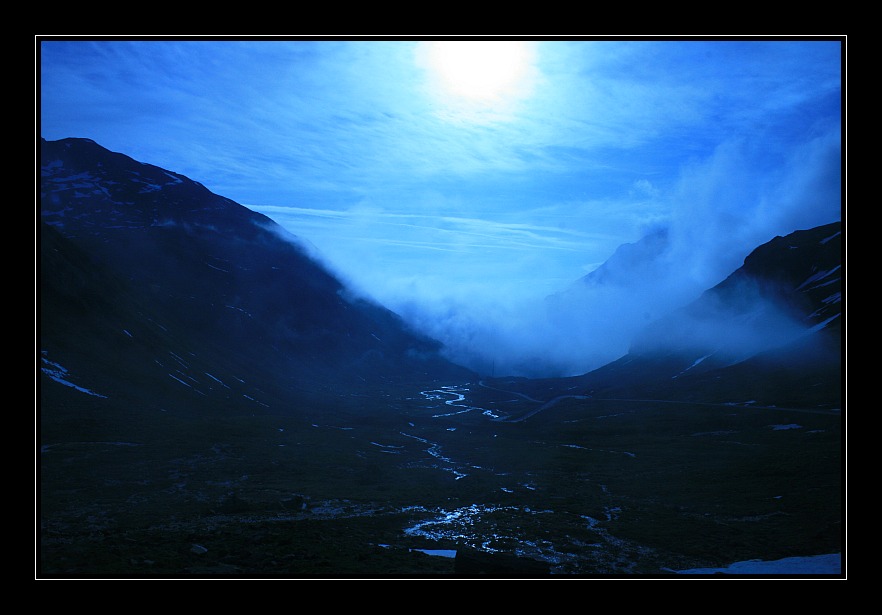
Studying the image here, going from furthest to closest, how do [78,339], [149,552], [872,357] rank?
[78,339]
[149,552]
[872,357]

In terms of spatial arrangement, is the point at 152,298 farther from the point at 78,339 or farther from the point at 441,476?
the point at 441,476

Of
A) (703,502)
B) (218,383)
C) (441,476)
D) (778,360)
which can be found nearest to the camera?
(703,502)

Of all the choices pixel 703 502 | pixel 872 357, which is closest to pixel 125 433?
pixel 703 502

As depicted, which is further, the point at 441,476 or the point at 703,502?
Answer: the point at 441,476

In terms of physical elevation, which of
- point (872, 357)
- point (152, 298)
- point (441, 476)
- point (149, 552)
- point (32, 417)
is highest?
point (152, 298)

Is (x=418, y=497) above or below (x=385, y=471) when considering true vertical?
above

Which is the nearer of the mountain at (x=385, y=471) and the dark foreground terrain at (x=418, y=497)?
the dark foreground terrain at (x=418, y=497)

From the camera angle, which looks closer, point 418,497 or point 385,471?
point 418,497

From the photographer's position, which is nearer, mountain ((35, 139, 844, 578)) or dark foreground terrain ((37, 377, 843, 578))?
dark foreground terrain ((37, 377, 843, 578))
